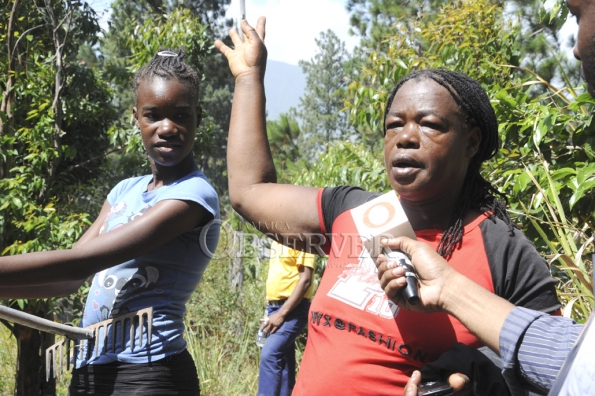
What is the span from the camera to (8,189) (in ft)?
18.0

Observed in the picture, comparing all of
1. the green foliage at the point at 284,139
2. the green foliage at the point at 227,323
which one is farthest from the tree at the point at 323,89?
the green foliage at the point at 227,323

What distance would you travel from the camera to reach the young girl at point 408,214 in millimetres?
1661

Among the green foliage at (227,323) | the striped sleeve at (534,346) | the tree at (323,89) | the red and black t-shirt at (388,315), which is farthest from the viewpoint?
the tree at (323,89)

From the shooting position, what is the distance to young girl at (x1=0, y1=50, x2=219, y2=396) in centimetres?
221

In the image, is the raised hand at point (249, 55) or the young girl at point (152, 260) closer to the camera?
the raised hand at point (249, 55)

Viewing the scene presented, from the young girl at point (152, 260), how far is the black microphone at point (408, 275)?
1007 mm

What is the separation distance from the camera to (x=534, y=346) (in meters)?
1.32

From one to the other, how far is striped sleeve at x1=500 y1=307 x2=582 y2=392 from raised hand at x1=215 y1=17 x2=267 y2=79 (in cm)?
98

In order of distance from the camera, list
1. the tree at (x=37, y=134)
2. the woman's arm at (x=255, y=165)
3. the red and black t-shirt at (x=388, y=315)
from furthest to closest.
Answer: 1. the tree at (x=37, y=134)
2. the woman's arm at (x=255, y=165)
3. the red and black t-shirt at (x=388, y=315)

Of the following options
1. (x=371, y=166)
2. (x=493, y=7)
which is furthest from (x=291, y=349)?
(x=493, y=7)

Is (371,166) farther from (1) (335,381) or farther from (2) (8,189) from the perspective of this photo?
(1) (335,381)

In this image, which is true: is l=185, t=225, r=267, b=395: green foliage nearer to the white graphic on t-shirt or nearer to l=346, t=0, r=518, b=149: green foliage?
l=346, t=0, r=518, b=149: green foliage

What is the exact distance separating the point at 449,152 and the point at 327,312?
1.74 feet

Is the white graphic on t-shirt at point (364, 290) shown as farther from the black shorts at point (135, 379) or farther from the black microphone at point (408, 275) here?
the black shorts at point (135, 379)
